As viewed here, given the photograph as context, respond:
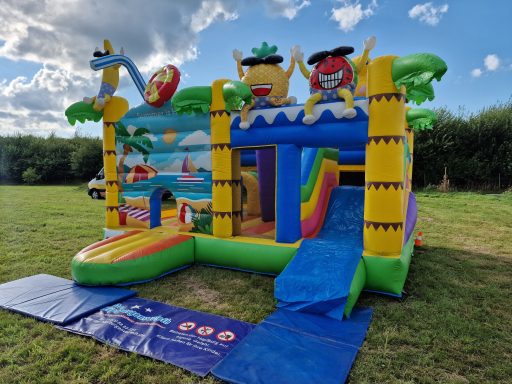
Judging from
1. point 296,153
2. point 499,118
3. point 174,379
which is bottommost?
point 174,379

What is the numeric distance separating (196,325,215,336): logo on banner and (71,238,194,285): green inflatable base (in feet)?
4.88

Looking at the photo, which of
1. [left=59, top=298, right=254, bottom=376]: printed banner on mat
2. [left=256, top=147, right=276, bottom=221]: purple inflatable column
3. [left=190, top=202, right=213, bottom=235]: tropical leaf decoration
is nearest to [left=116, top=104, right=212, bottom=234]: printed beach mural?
[left=190, top=202, right=213, bottom=235]: tropical leaf decoration

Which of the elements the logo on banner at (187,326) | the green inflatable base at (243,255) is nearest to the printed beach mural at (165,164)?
the green inflatable base at (243,255)

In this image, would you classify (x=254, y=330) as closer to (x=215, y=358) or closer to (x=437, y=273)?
(x=215, y=358)

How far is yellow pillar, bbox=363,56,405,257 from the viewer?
3967mm

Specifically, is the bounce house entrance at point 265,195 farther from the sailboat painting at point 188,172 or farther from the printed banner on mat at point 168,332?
the printed banner on mat at point 168,332

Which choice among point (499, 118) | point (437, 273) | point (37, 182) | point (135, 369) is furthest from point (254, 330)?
point (37, 182)

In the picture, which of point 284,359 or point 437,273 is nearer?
point 284,359

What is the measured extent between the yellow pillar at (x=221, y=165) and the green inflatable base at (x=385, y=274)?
1.95m

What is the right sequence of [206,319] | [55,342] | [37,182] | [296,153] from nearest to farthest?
[55,342], [206,319], [296,153], [37,182]

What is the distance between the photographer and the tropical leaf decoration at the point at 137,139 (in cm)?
576

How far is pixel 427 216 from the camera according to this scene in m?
9.41

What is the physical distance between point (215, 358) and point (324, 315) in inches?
48.4

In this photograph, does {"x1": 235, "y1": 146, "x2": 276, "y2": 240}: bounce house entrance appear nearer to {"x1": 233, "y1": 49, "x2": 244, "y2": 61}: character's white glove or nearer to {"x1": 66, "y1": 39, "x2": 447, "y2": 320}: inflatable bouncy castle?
{"x1": 66, "y1": 39, "x2": 447, "y2": 320}: inflatable bouncy castle
